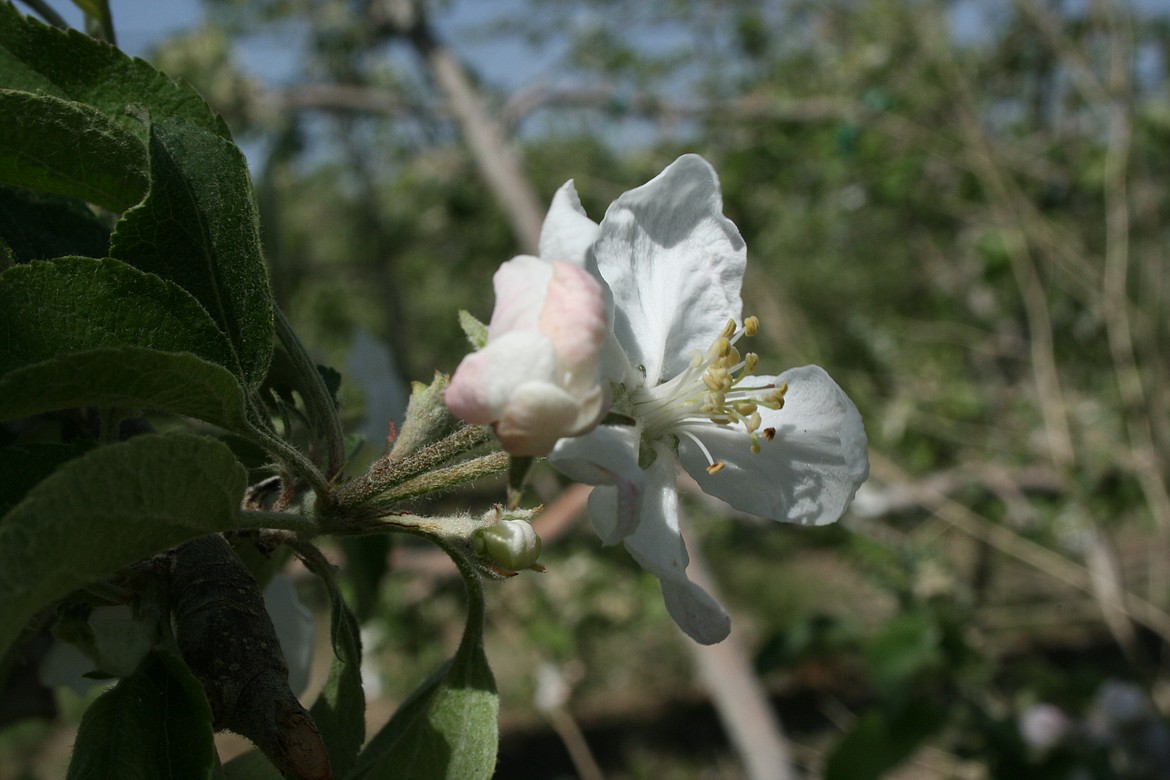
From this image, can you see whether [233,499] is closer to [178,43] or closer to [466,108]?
[466,108]

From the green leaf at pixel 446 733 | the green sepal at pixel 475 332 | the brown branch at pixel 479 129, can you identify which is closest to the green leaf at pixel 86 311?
the green sepal at pixel 475 332

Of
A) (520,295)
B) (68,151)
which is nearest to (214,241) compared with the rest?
(68,151)

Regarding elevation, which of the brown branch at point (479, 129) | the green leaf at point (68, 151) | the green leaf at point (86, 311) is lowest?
the brown branch at point (479, 129)

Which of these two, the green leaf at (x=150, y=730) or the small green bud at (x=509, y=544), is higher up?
the green leaf at (x=150, y=730)

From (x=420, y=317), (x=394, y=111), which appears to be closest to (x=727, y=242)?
(x=394, y=111)

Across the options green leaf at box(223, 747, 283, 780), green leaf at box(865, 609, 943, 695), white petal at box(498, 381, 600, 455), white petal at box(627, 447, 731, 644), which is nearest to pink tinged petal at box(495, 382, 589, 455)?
white petal at box(498, 381, 600, 455)

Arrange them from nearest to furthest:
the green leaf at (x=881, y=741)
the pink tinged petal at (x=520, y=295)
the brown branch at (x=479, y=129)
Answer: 1. the pink tinged petal at (x=520, y=295)
2. the green leaf at (x=881, y=741)
3. the brown branch at (x=479, y=129)

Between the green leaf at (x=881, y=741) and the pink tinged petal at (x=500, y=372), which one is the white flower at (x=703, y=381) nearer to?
the pink tinged petal at (x=500, y=372)

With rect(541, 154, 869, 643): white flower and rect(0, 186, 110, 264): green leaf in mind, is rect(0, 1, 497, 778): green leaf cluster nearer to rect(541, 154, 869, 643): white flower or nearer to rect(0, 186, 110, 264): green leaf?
rect(0, 186, 110, 264): green leaf
